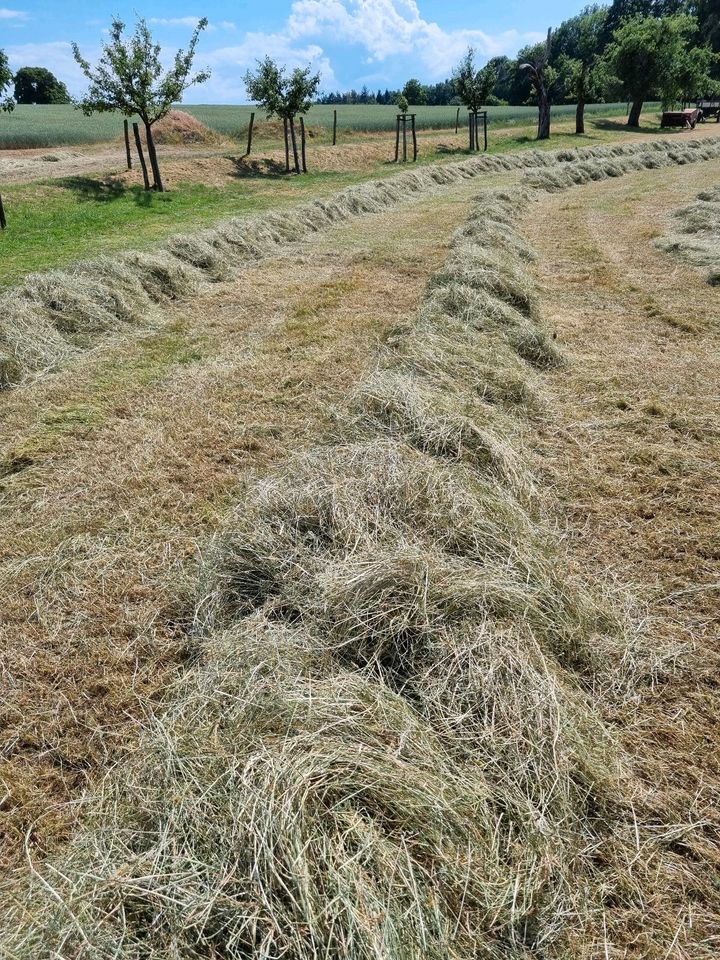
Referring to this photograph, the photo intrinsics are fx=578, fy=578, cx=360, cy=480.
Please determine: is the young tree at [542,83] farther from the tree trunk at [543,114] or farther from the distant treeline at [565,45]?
the distant treeline at [565,45]

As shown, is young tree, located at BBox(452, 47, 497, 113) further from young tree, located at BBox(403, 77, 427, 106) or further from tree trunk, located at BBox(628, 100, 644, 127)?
young tree, located at BBox(403, 77, 427, 106)

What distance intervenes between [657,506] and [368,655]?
236 cm

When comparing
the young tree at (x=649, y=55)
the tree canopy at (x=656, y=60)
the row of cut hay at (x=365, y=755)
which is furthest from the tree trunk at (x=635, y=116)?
the row of cut hay at (x=365, y=755)

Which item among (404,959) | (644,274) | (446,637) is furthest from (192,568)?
(644,274)

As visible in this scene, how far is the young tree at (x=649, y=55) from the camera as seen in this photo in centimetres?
3544

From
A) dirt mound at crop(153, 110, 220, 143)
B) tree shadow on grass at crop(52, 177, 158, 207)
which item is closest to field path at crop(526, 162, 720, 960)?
tree shadow on grass at crop(52, 177, 158, 207)

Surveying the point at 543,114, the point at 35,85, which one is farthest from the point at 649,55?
the point at 35,85

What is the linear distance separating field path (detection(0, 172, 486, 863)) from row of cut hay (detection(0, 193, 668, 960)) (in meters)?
0.30

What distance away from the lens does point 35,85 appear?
7844 centimetres

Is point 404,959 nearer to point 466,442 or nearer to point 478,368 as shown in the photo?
point 466,442

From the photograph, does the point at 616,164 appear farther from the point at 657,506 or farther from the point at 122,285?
the point at 657,506

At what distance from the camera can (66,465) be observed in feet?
14.1

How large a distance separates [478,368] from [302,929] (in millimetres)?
4327

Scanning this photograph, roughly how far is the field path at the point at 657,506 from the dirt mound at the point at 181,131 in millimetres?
24978
